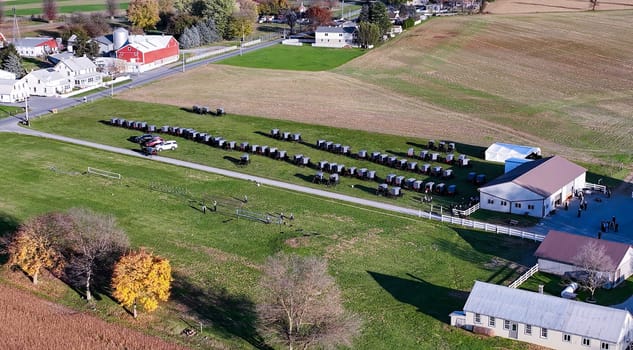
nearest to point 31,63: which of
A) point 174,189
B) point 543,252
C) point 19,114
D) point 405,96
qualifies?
point 19,114

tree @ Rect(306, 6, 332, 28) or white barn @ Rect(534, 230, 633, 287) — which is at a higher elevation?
tree @ Rect(306, 6, 332, 28)

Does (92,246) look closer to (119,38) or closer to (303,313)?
(303,313)

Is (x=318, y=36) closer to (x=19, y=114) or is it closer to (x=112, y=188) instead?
(x=19, y=114)

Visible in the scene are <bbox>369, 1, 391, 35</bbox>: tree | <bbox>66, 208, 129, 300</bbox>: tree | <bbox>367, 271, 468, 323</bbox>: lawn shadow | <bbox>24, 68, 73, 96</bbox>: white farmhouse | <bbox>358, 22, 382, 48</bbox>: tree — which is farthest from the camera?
<bbox>369, 1, 391, 35</bbox>: tree

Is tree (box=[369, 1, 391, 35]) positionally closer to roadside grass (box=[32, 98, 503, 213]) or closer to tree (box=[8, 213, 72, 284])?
roadside grass (box=[32, 98, 503, 213])

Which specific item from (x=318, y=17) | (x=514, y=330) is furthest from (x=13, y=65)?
(x=514, y=330)

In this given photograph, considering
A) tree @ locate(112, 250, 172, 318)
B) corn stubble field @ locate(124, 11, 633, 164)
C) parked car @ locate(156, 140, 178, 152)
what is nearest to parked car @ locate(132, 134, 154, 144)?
parked car @ locate(156, 140, 178, 152)
